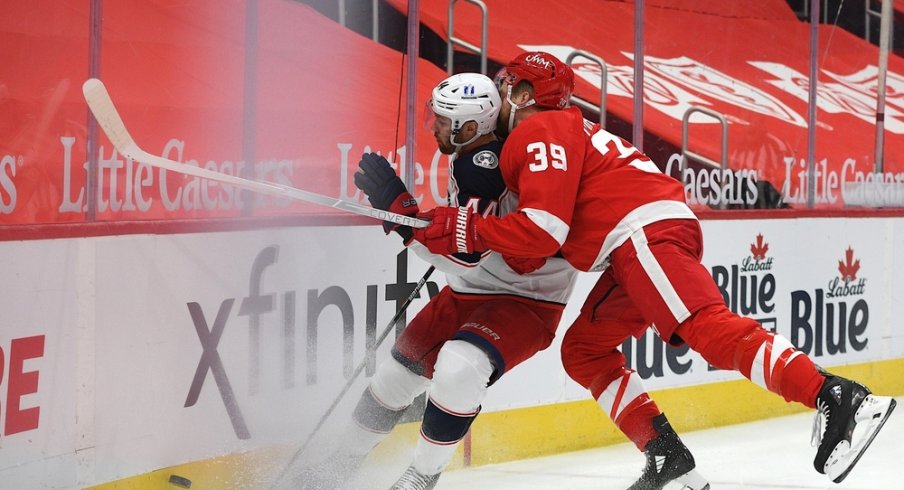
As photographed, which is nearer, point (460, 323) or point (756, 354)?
point (756, 354)

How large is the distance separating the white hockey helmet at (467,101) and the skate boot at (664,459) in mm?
921

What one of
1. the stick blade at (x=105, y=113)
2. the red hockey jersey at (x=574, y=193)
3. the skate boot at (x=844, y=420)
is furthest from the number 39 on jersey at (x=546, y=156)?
the stick blade at (x=105, y=113)

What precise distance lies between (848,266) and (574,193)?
304 cm

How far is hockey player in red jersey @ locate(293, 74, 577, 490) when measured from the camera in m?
2.95

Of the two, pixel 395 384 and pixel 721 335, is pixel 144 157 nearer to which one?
→ pixel 395 384

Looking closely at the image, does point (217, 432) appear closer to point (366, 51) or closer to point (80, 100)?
point (80, 100)

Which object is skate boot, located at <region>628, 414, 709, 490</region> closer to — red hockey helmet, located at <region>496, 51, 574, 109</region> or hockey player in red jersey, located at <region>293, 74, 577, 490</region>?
hockey player in red jersey, located at <region>293, 74, 577, 490</region>

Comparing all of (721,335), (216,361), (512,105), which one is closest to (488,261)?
(512,105)

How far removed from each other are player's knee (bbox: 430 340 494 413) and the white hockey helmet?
520 millimetres

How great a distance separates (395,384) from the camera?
10.3 feet

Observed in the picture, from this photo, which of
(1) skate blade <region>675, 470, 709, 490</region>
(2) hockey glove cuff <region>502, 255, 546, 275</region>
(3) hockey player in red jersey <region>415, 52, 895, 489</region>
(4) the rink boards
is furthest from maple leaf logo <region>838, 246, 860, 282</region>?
(2) hockey glove cuff <region>502, 255, 546, 275</region>

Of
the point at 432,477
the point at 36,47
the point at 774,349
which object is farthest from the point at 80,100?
the point at 774,349

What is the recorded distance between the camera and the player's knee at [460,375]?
2900mm

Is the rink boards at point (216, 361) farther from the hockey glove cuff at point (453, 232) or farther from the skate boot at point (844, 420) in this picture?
the skate boot at point (844, 420)
